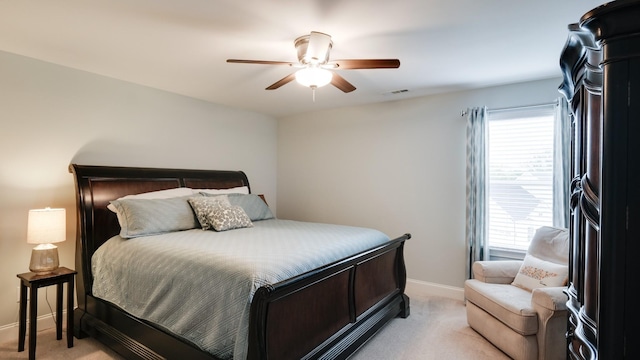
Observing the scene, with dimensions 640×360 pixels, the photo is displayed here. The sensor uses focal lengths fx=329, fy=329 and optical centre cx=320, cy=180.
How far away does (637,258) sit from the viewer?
0.83 m

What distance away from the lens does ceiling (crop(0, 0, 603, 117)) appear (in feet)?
6.60

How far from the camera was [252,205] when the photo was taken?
13.1 ft

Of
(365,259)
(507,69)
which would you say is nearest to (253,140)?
(365,259)

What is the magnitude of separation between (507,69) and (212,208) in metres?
3.13

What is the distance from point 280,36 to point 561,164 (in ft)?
9.34

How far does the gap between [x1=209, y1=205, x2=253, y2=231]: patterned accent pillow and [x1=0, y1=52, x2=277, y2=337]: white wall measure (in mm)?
1158

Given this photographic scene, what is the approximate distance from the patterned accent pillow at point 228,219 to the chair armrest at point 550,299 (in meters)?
2.56

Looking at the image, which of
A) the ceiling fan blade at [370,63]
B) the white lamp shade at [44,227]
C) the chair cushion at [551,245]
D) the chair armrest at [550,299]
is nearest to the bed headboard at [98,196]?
the white lamp shade at [44,227]

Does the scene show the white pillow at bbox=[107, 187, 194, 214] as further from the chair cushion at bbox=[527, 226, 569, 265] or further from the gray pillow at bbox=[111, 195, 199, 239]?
the chair cushion at bbox=[527, 226, 569, 265]

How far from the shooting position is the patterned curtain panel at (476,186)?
3.60 metres

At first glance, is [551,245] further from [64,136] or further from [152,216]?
[64,136]

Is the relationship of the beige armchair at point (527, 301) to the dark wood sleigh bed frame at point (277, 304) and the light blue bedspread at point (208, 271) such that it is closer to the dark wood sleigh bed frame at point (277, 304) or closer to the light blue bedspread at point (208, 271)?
the dark wood sleigh bed frame at point (277, 304)

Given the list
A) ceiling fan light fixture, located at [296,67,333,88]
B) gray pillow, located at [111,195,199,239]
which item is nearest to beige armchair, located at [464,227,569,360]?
ceiling fan light fixture, located at [296,67,333,88]

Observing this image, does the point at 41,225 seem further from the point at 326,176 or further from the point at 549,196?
the point at 549,196
